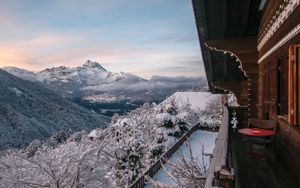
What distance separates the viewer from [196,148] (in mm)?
23031

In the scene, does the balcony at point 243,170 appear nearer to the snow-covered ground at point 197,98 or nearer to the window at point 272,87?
the window at point 272,87

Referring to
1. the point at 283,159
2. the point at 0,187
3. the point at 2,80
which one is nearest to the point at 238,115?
the point at 283,159

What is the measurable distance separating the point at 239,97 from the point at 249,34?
25.1ft

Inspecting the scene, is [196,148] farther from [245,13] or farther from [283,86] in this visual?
[283,86]

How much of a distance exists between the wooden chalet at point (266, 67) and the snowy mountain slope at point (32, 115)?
69800mm

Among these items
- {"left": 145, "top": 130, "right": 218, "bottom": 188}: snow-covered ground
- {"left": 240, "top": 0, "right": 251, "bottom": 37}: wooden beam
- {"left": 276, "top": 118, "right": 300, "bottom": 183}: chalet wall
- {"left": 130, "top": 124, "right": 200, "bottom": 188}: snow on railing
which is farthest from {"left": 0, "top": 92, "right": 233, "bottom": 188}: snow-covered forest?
{"left": 276, "top": 118, "right": 300, "bottom": 183}: chalet wall

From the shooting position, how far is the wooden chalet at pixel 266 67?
463cm

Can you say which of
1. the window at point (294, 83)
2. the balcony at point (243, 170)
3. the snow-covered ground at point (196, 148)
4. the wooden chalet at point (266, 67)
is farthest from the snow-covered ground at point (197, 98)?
the window at point (294, 83)

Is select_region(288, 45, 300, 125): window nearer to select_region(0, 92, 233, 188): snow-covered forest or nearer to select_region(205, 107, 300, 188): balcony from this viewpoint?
select_region(205, 107, 300, 188): balcony

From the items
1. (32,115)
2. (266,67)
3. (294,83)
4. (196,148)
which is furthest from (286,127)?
(32,115)

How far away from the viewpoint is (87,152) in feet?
41.4

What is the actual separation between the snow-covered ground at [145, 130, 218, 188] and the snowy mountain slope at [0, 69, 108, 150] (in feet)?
170

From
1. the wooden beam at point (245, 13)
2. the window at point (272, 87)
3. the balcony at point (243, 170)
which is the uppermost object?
the wooden beam at point (245, 13)

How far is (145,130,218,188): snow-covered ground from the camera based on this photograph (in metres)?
16.9
